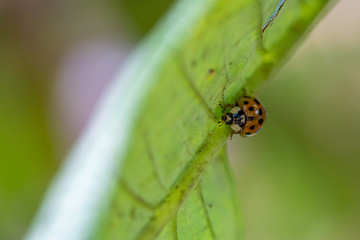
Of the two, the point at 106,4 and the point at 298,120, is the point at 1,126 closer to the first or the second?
the point at 106,4

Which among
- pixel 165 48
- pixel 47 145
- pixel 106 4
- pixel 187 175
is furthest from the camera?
pixel 106 4

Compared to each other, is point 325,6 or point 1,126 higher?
point 1,126

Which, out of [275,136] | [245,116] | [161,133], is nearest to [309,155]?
[275,136]

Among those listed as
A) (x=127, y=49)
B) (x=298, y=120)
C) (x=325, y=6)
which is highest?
(x=127, y=49)

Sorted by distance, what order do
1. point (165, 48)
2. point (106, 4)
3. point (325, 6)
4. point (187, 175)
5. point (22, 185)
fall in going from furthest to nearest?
point (106, 4), point (22, 185), point (325, 6), point (187, 175), point (165, 48)

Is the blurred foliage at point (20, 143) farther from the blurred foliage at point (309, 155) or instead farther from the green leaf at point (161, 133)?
the green leaf at point (161, 133)

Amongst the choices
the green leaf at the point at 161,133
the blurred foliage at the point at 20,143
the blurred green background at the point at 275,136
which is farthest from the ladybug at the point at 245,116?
the blurred foliage at the point at 20,143

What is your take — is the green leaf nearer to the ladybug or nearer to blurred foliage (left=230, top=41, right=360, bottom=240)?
the ladybug

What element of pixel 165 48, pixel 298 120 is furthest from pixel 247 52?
pixel 298 120
